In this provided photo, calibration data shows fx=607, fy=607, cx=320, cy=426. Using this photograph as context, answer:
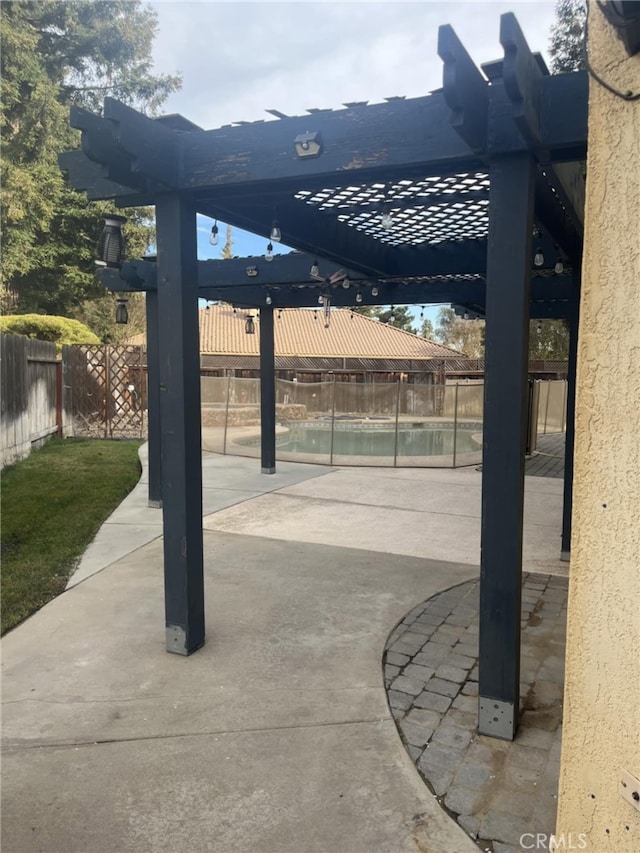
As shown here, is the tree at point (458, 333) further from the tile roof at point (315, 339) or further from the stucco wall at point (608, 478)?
the stucco wall at point (608, 478)

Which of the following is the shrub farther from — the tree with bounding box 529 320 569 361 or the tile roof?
the tree with bounding box 529 320 569 361

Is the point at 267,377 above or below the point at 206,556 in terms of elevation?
above

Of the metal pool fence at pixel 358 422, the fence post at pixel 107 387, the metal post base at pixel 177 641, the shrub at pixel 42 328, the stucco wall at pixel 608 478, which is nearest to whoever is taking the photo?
the stucco wall at pixel 608 478

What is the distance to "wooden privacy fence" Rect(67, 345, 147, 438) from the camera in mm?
13539

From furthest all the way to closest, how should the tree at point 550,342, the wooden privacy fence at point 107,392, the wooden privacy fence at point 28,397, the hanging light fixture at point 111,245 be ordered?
the tree at point 550,342 → the wooden privacy fence at point 107,392 → the wooden privacy fence at point 28,397 → the hanging light fixture at point 111,245

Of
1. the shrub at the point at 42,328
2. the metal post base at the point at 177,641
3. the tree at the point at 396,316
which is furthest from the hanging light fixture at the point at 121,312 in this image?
the tree at the point at 396,316

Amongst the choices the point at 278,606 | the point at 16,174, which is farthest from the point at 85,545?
the point at 16,174

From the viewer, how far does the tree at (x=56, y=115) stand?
70.6 ft

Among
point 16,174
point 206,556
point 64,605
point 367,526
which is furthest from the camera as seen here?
point 16,174

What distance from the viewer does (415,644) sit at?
342cm

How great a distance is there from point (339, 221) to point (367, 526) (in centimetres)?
305

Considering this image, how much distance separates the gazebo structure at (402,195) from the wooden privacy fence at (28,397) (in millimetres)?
6152

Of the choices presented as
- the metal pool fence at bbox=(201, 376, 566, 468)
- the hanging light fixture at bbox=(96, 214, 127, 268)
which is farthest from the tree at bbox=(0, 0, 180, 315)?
the hanging light fixture at bbox=(96, 214, 127, 268)

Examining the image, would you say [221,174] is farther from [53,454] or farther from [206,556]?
[53,454]
